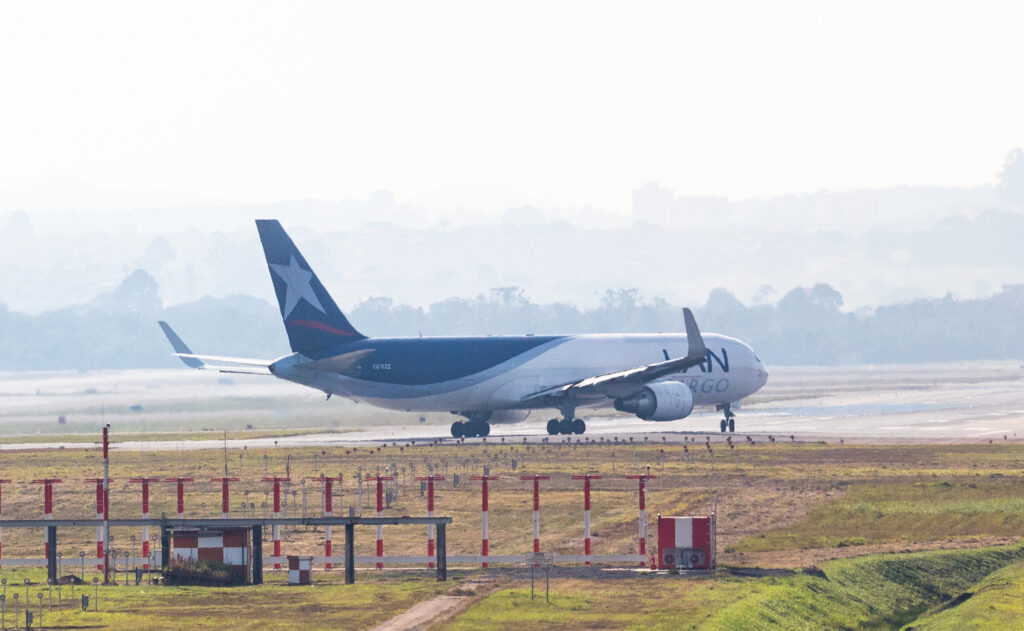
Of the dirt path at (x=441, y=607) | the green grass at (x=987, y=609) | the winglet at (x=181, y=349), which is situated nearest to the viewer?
the dirt path at (x=441, y=607)

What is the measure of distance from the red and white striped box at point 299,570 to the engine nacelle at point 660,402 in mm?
52968

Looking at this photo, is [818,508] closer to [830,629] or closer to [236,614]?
[830,629]

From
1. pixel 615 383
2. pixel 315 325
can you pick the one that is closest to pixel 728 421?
pixel 615 383

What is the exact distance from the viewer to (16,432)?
93688 mm

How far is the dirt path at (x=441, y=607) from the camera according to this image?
27688mm

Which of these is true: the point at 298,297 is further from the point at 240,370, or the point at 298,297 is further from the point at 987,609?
the point at 987,609

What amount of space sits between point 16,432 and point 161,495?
41754 mm

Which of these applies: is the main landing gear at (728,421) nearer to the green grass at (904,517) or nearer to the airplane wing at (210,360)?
the airplane wing at (210,360)

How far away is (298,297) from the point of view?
80.2 m

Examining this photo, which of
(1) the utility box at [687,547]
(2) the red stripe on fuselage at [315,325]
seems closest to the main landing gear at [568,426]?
(2) the red stripe on fuselage at [315,325]

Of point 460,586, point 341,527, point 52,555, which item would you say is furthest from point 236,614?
point 341,527

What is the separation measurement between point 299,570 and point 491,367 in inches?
Result: 2025

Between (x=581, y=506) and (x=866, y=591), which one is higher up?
(x=581, y=506)

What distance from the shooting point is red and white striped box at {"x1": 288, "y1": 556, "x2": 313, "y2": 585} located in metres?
33.9
